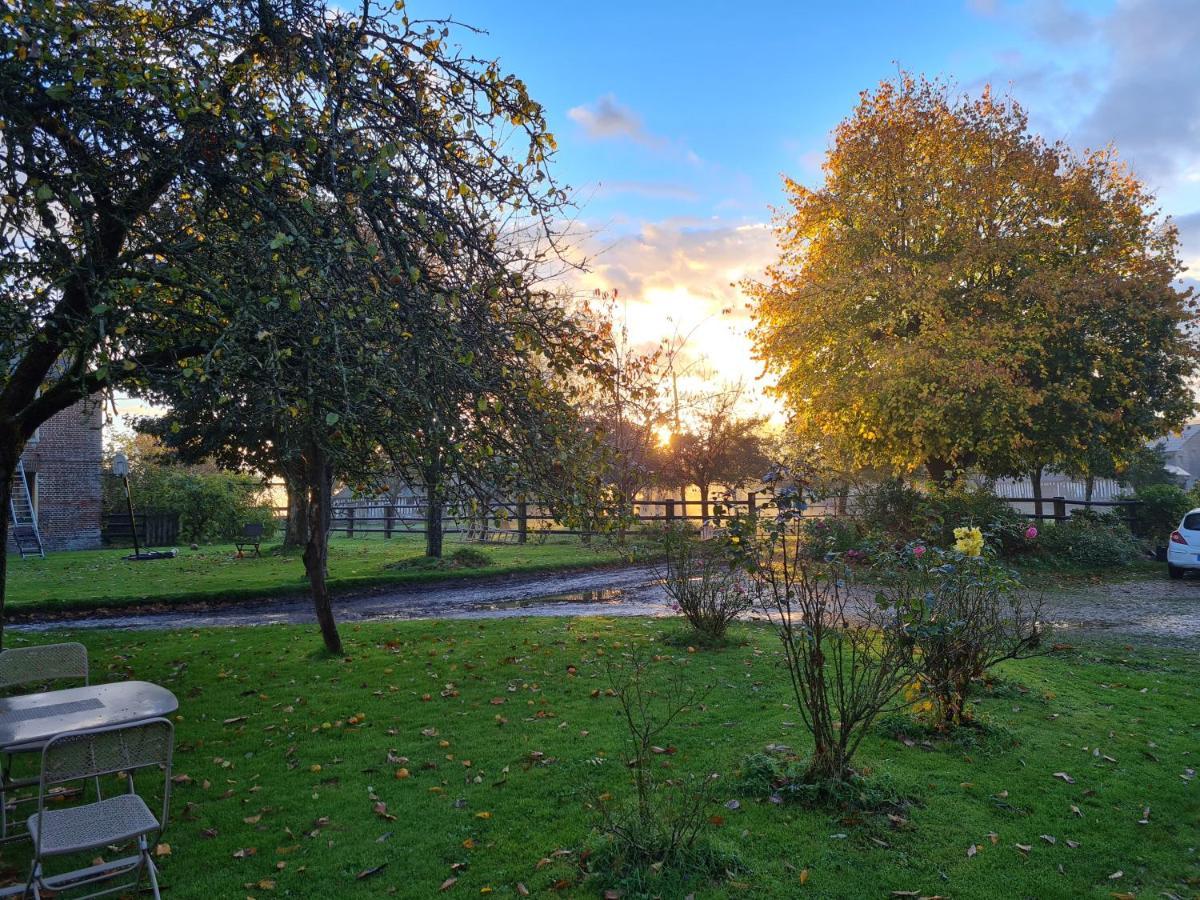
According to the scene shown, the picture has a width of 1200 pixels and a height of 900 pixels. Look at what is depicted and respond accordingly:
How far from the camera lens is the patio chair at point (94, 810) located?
3.43 m

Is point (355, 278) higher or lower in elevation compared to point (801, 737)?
higher

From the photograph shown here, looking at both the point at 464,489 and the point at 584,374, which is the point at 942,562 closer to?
the point at 584,374

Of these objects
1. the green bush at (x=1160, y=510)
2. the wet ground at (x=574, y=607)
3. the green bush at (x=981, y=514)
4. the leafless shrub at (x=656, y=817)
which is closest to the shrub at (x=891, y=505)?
the green bush at (x=981, y=514)

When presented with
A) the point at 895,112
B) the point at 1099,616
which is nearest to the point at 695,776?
the point at 1099,616

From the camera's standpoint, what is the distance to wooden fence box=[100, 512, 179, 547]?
27.1m

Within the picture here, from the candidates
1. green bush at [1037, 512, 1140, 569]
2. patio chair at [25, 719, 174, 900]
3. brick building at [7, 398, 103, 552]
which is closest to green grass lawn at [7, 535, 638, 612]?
brick building at [7, 398, 103, 552]

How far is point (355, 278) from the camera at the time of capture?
191 inches

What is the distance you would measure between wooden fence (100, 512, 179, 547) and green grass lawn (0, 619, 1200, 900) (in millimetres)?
21222

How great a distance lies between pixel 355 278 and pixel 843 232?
18353 mm

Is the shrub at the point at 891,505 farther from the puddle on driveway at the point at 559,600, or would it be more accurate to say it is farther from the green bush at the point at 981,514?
the puddle on driveway at the point at 559,600

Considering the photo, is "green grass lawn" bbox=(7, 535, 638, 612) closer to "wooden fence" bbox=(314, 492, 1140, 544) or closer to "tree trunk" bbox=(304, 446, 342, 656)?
A: "wooden fence" bbox=(314, 492, 1140, 544)

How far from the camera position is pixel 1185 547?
53.2ft

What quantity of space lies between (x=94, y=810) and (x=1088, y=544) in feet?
66.9

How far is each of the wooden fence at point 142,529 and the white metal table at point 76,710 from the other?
25524mm
